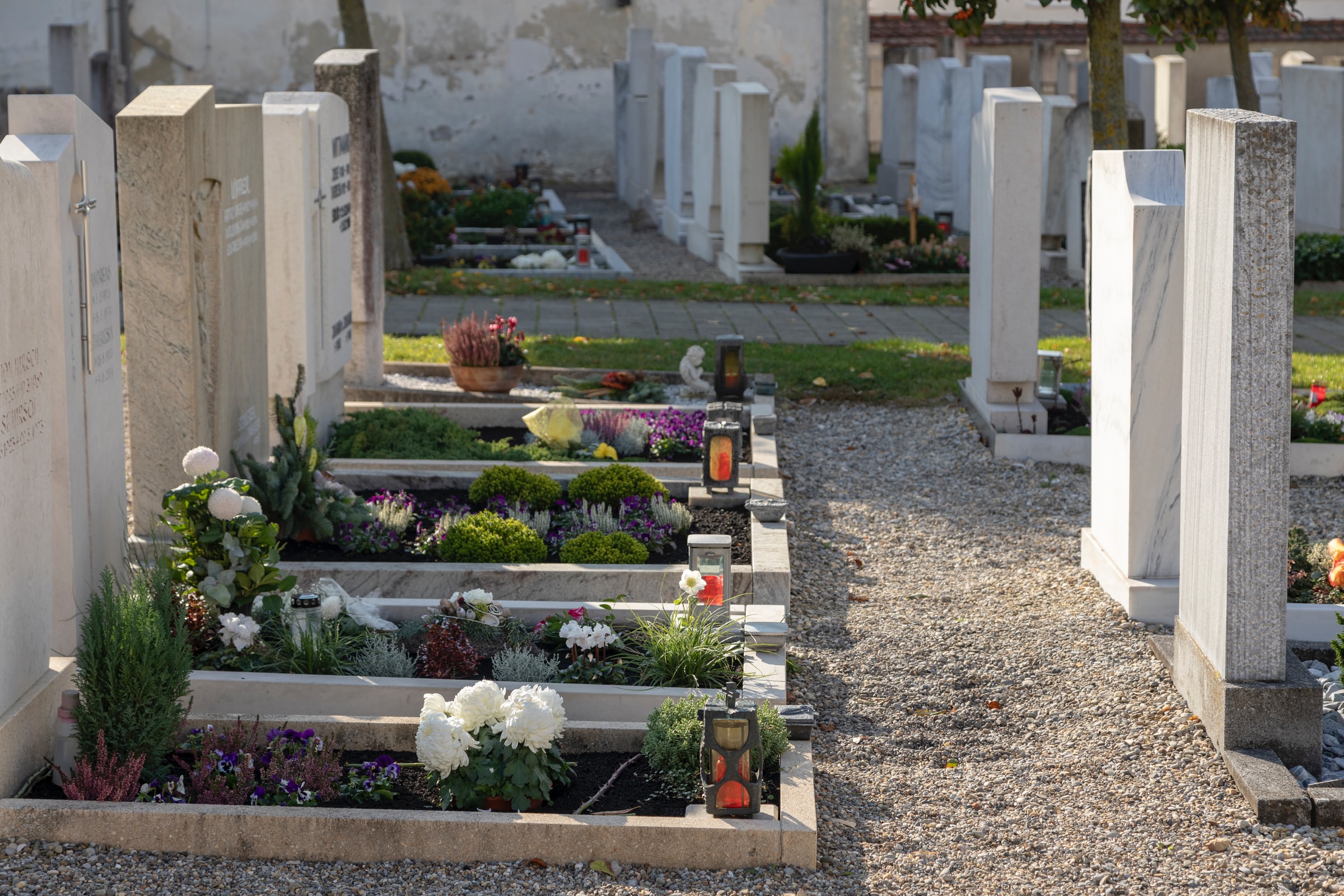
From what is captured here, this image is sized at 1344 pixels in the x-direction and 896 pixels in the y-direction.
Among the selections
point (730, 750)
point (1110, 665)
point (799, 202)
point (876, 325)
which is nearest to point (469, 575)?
point (730, 750)

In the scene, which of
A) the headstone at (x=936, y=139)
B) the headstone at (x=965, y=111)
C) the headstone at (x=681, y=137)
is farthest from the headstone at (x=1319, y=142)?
the headstone at (x=681, y=137)

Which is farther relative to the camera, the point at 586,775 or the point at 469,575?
the point at 469,575

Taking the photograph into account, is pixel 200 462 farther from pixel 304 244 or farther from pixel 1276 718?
pixel 1276 718

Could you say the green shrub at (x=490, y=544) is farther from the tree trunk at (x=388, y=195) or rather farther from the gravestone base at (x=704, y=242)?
the gravestone base at (x=704, y=242)

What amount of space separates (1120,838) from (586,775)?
5.46 feet

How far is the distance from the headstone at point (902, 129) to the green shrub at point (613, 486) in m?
17.1

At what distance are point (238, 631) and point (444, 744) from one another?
131 cm

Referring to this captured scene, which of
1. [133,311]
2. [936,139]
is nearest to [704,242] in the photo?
[936,139]

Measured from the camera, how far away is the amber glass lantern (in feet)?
24.2

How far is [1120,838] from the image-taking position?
4.37m

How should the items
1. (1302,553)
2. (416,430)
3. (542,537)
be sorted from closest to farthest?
(1302,553) < (542,537) < (416,430)

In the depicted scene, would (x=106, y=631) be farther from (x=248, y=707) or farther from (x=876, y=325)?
(x=876, y=325)

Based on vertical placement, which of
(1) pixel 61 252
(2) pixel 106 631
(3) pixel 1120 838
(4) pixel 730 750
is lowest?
(3) pixel 1120 838

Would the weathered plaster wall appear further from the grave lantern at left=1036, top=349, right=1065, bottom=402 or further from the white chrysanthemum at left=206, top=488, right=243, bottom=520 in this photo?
the white chrysanthemum at left=206, top=488, right=243, bottom=520
